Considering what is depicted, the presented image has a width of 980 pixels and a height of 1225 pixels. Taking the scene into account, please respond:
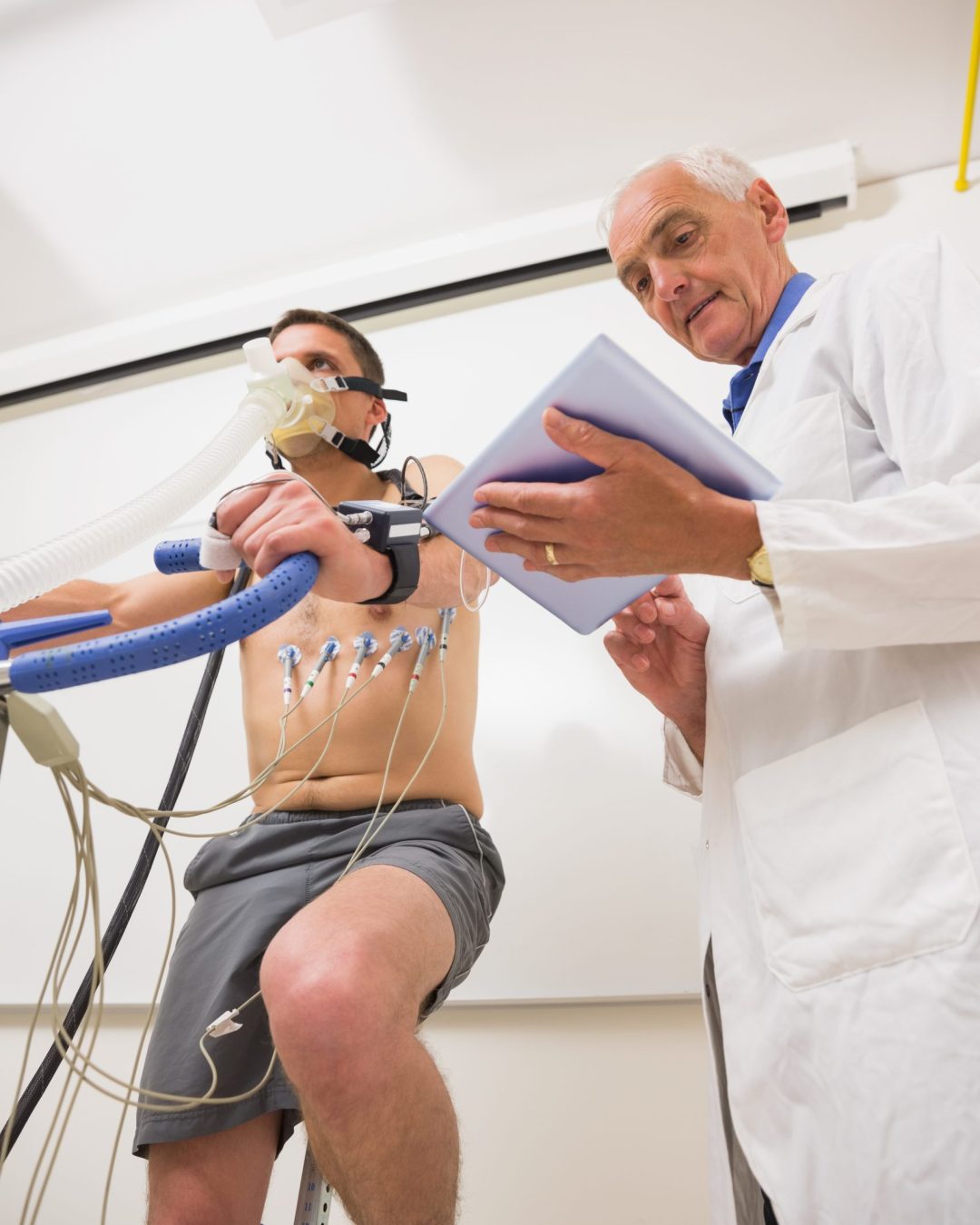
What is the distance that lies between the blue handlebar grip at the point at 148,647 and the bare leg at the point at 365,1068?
0.40 metres

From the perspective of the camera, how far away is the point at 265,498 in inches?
38.5

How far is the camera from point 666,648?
1.20 meters

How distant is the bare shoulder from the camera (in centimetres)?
160

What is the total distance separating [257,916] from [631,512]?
849 mm

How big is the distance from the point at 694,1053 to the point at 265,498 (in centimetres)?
135

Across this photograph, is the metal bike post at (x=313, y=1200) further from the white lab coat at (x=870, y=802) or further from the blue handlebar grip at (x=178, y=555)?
the blue handlebar grip at (x=178, y=555)

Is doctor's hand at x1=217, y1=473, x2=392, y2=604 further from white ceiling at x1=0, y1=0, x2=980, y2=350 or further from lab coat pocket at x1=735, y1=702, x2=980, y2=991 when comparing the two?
white ceiling at x1=0, y1=0, x2=980, y2=350

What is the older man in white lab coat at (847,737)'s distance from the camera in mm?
734

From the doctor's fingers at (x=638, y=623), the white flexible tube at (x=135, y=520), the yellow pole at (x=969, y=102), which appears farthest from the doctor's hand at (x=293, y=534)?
the yellow pole at (x=969, y=102)

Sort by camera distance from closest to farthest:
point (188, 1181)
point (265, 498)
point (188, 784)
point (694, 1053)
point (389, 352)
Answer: point (265, 498) → point (188, 1181) → point (694, 1053) → point (188, 784) → point (389, 352)

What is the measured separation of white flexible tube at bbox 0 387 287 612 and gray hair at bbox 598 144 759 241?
0.73 metres

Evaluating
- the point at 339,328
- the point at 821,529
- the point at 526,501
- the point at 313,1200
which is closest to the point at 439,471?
the point at 339,328

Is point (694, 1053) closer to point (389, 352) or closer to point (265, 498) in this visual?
point (265, 498)

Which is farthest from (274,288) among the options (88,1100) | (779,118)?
(88,1100)
